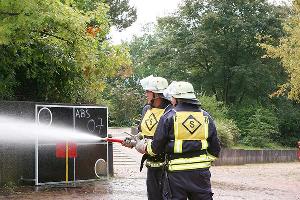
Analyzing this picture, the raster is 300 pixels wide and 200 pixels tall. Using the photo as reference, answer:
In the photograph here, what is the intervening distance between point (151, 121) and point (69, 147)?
236 inches

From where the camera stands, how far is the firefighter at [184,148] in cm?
578

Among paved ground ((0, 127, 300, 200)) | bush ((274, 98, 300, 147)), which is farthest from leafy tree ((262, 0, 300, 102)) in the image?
bush ((274, 98, 300, 147))

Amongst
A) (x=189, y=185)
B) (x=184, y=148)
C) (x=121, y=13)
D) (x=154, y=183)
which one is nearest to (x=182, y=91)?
(x=184, y=148)

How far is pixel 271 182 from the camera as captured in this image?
16.3 metres

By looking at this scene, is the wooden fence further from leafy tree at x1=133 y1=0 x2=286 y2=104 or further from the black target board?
the black target board

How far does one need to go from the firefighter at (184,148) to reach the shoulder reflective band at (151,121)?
4.29 ft

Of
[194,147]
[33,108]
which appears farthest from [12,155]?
[194,147]

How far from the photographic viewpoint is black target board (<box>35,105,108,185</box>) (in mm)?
12320

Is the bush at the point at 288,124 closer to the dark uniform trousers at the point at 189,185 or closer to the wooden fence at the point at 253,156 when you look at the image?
the wooden fence at the point at 253,156

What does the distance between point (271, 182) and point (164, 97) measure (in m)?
9.90

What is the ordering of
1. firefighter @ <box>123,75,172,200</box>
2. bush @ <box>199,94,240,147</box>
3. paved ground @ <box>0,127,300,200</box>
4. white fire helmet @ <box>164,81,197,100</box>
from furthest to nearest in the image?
bush @ <box>199,94,240,147</box>
paved ground @ <box>0,127,300,200</box>
firefighter @ <box>123,75,172,200</box>
white fire helmet @ <box>164,81,197,100</box>

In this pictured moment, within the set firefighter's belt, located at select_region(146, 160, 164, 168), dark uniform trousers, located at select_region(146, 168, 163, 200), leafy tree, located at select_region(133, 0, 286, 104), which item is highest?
leafy tree, located at select_region(133, 0, 286, 104)

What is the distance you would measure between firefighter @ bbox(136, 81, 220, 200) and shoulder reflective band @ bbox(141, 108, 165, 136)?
1.31 meters

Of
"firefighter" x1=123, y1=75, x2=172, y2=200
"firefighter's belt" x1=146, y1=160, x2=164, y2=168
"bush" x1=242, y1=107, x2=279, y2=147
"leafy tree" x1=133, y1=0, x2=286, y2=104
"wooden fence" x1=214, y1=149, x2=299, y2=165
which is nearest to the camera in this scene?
"firefighter's belt" x1=146, y1=160, x2=164, y2=168
